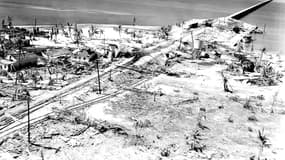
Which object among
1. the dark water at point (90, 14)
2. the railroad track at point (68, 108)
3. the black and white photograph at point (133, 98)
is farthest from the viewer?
the dark water at point (90, 14)

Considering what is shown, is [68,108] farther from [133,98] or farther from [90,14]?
[90,14]

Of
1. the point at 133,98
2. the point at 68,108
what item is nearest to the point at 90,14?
the point at 133,98

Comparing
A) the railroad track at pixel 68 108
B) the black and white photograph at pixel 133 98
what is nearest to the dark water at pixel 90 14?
the black and white photograph at pixel 133 98

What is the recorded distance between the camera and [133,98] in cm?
1212

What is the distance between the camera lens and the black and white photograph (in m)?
8.83

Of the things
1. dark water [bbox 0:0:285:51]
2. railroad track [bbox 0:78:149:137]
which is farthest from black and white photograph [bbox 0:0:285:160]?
dark water [bbox 0:0:285:51]

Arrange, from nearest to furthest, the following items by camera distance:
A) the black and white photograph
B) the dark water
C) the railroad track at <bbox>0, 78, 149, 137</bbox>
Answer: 1. the black and white photograph
2. the railroad track at <bbox>0, 78, 149, 137</bbox>
3. the dark water

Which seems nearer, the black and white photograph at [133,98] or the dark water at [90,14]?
the black and white photograph at [133,98]

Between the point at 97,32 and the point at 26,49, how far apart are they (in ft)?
21.8

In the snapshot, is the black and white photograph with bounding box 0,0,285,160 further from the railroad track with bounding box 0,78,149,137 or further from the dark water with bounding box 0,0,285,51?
the dark water with bounding box 0,0,285,51

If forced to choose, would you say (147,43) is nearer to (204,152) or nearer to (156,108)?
(156,108)

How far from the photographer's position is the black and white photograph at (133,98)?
8828mm

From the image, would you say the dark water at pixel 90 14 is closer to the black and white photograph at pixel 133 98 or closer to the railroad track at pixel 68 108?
the black and white photograph at pixel 133 98

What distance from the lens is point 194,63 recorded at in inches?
691
